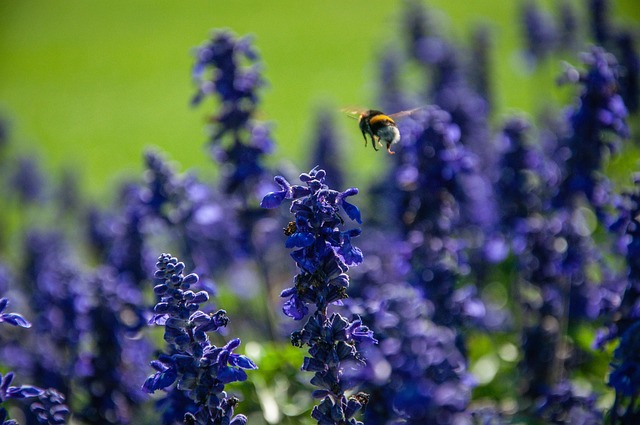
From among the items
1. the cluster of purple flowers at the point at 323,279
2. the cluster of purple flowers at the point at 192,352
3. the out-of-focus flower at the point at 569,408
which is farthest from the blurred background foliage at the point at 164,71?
the cluster of purple flowers at the point at 192,352

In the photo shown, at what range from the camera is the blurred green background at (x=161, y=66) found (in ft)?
61.3

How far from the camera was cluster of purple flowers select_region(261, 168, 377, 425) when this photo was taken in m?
3.45

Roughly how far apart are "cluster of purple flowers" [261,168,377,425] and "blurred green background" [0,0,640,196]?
508 inches

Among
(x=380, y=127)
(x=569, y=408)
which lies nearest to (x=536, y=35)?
(x=380, y=127)

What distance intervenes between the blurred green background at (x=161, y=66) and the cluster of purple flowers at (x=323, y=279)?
1291cm

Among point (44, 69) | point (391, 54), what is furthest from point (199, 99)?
point (44, 69)

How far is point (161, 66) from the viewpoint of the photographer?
23.5 m

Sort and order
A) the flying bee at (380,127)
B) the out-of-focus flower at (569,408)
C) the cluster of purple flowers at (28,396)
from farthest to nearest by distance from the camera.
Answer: the out-of-focus flower at (569,408)
the flying bee at (380,127)
the cluster of purple flowers at (28,396)

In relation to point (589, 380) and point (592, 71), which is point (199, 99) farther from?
point (589, 380)

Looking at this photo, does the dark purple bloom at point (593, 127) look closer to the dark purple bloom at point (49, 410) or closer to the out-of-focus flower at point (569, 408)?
the out-of-focus flower at point (569, 408)

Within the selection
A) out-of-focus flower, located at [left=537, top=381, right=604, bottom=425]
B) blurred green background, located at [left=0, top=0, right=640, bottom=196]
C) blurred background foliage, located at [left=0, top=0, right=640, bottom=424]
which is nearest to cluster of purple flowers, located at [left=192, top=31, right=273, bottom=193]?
out-of-focus flower, located at [left=537, top=381, right=604, bottom=425]

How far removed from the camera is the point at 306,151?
10227 mm

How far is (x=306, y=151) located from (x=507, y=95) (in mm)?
8627

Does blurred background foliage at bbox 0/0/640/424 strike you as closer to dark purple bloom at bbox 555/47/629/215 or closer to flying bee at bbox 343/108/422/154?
dark purple bloom at bbox 555/47/629/215
